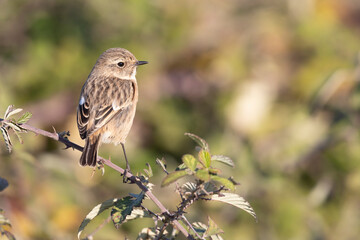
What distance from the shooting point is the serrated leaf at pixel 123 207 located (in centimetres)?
231

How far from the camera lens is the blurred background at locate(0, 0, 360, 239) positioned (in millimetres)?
5316

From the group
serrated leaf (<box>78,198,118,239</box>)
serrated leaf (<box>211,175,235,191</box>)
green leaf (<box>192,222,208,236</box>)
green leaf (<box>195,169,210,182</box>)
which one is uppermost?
serrated leaf (<box>211,175,235,191</box>)

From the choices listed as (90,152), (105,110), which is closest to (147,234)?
(90,152)

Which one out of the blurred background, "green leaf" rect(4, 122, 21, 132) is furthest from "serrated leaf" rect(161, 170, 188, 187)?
the blurred background

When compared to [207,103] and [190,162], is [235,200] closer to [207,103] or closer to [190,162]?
[190,162]

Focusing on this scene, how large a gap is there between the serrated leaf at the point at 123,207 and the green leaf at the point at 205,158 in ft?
1.18

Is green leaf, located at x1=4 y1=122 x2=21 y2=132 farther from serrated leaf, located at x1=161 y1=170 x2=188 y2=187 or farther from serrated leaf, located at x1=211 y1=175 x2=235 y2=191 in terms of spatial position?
serrated leaf, located at x1=211 y1=175 x2=235 y2=191

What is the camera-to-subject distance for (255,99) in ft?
22.0

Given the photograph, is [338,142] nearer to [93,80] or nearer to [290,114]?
[290,114]

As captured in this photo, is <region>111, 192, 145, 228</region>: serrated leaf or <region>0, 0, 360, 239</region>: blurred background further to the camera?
<region>0, 0, 360, 239</region>: blurred background

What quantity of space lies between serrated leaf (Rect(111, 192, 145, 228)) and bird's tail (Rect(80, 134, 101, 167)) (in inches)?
33.9

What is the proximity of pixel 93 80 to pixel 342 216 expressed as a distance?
2.93 meters

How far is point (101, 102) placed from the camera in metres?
4.12

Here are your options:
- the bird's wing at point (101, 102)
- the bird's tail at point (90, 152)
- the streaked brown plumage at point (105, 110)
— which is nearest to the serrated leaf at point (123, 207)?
the bird's tail at point (90, 152)
